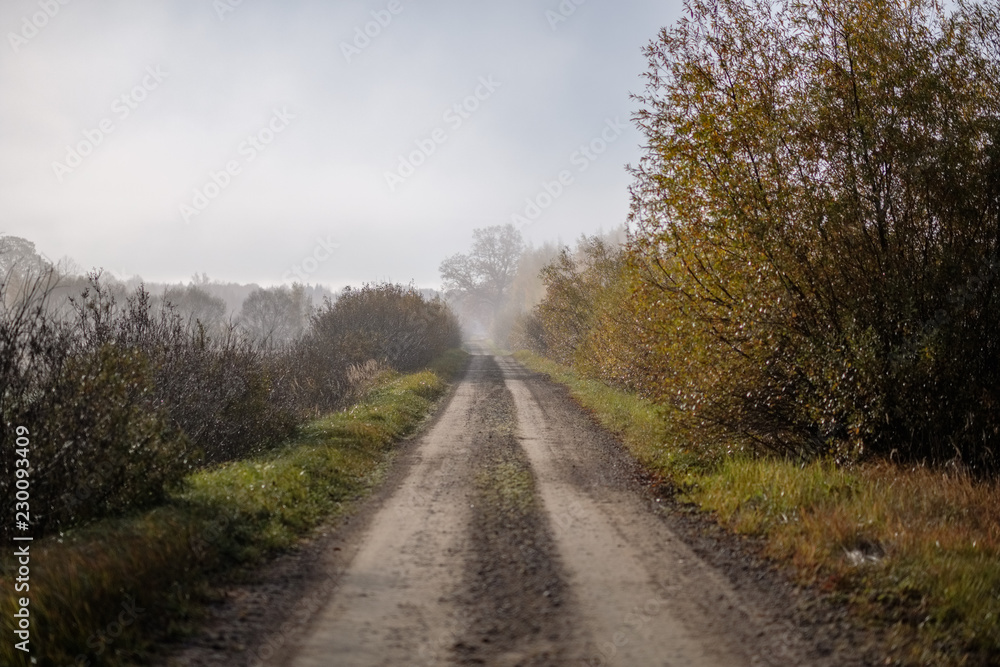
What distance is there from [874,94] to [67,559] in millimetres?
11206

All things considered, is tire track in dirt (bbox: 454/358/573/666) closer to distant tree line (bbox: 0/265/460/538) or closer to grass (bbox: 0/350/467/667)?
grass (bbox: 0/350/467/667)

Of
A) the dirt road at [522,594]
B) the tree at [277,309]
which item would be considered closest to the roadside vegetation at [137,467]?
the dirt road at [522,594]

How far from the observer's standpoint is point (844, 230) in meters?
9.31

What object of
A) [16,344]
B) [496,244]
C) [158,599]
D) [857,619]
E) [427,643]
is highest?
[496,244]

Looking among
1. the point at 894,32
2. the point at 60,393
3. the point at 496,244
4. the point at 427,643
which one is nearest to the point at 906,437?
the point at 894,32

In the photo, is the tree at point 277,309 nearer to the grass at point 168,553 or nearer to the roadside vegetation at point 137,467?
the roadside vegetation at point 137,467

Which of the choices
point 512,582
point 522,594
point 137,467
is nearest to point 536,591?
point 522,594

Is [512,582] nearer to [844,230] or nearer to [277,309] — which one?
[844,230]

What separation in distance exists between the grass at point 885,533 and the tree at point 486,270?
237ft

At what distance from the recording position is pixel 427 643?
14.9 feet

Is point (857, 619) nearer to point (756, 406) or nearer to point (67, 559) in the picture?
point (756, 406)

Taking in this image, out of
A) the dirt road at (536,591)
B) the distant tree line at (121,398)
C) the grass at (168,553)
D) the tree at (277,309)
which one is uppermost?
the tree at (277,309)

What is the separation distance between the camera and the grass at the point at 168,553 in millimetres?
4387

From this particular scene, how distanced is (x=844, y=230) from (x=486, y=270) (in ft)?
252
